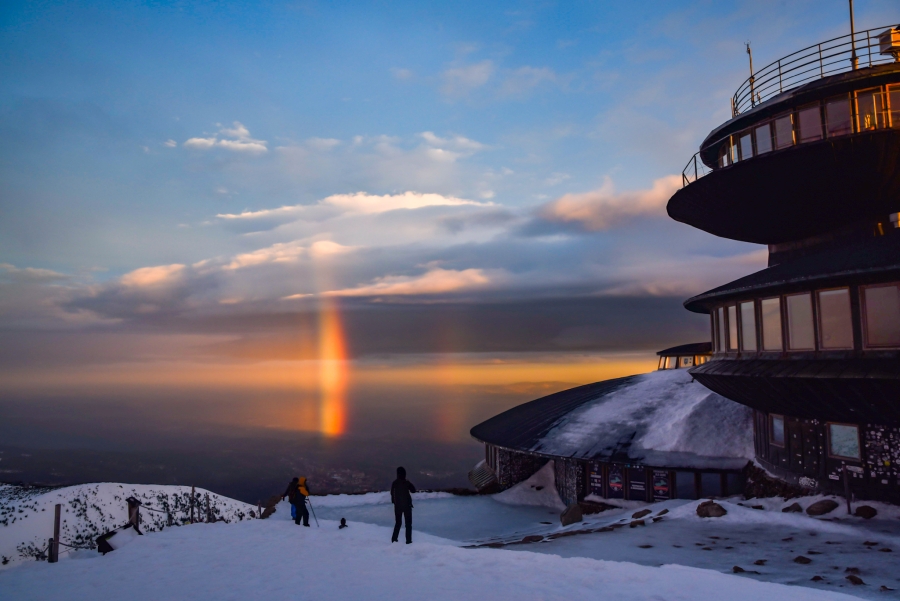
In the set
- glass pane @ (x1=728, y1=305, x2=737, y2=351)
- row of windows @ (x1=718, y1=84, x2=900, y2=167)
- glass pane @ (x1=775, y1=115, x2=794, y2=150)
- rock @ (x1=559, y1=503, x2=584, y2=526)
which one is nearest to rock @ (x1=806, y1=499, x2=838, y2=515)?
glass pane @ (x1=728, y1=305, x2=737, y2=351)

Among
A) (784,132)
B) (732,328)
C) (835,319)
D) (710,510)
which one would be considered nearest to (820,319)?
(835,319)

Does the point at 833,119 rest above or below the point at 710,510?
above

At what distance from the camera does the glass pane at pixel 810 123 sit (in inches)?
853

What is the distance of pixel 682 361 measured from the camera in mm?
55375

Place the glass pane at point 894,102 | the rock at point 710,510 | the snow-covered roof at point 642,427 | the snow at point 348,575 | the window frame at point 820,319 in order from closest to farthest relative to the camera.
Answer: the snow at point 348,575 < the window frame at point 820,319 < the rock at point 710,510 < the glass pane at point 894,102 < the snow-covered roof at point 642,427

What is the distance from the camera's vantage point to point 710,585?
10.4 meters

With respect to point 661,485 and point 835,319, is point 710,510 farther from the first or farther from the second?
point 835,319

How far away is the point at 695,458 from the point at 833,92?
16.4 metres

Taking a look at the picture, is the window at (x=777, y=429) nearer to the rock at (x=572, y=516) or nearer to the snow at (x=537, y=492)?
the rock at (x=572, y=516)

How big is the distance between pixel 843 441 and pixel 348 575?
16.9 m

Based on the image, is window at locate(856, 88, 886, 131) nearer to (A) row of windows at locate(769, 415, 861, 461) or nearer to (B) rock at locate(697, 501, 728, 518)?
(A) row of windows at locate(769, 415, 861, 461)

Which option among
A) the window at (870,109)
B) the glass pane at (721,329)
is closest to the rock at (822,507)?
the glass pane at (721,329)

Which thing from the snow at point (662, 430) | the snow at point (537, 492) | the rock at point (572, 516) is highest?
the snow at point (662, 430)

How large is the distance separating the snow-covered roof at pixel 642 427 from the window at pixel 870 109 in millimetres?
13726
